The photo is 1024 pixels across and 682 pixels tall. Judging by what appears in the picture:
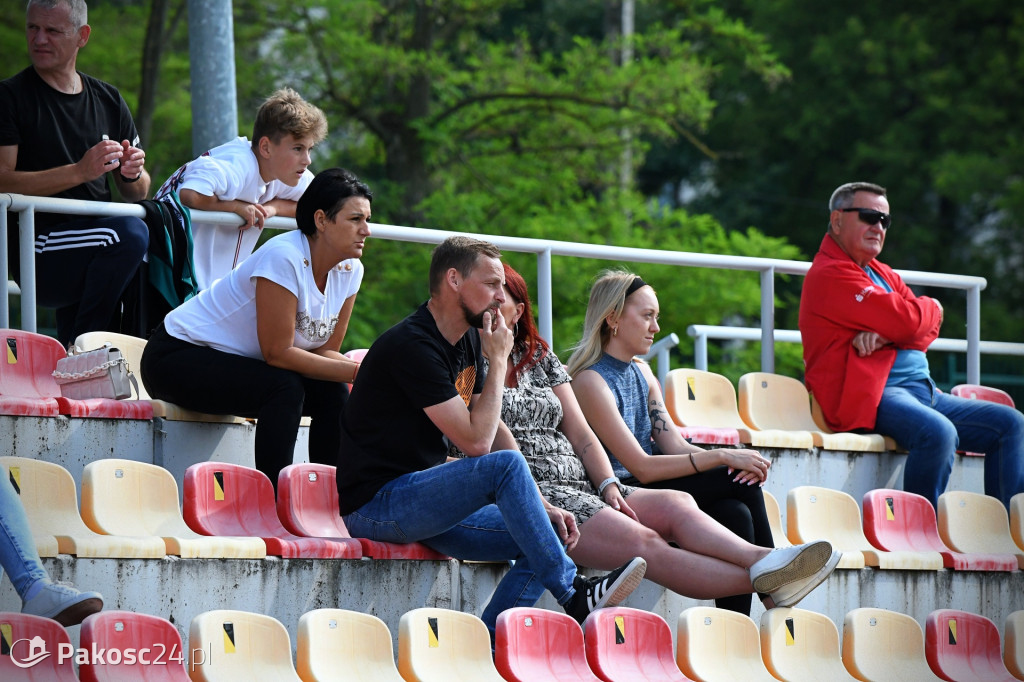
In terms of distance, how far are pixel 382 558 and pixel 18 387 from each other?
4.85 ft

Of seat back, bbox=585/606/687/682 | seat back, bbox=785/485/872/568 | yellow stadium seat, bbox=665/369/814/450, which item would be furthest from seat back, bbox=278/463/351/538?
yellow stadium seat, bbox=665/369/814/450

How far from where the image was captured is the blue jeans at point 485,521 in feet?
13.5

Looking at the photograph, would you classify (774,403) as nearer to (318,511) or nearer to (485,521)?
(485,521)

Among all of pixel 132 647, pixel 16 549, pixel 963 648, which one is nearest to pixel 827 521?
pixel 963 648

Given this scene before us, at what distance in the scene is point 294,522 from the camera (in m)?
4.31

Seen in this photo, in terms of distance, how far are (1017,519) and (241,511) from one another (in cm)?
333

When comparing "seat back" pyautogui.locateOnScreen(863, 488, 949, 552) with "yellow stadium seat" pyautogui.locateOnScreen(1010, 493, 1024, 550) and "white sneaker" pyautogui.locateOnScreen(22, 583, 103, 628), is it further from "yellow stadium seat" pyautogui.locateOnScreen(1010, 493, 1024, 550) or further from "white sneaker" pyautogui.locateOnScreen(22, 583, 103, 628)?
"white sneaker" pyautogui.locateOnScreen(22, 583, 103, 628)

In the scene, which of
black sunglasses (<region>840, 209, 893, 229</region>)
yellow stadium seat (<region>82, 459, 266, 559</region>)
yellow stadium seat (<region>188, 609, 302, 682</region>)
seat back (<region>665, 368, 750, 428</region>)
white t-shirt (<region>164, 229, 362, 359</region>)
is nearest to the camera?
yellow stadium seat (<region>188, 609, 302, 682</region>)

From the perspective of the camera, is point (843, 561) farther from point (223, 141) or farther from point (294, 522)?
point (223, 141)

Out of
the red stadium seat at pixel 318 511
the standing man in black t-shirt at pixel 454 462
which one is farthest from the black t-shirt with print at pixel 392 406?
the red stadium seat at pixel 318 511

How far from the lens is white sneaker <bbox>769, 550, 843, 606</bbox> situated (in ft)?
14.8

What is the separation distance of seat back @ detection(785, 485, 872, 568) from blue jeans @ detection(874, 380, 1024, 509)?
539mm

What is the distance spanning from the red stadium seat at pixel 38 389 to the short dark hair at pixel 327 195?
0.80m

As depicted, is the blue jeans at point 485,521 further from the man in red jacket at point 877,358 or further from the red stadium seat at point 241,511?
the man in red jacket at point 877,358
